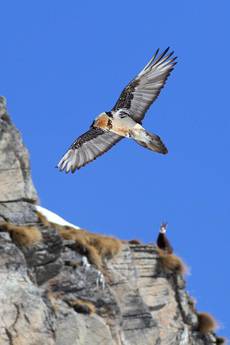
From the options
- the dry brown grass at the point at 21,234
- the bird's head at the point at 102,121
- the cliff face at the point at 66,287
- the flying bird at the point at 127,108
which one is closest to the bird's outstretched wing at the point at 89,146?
the flying bird at the point at 127,108

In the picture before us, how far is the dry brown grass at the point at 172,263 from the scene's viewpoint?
36.9 meters

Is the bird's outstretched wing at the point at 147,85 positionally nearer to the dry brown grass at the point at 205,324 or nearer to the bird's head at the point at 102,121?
the bird's head at the point at 102,121

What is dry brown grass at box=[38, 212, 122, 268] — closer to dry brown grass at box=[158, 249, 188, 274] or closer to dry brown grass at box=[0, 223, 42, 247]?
dry brown grass at box=[0, 223, 42, 247]

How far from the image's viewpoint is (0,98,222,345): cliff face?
30.1 m

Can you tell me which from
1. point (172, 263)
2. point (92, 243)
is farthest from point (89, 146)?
point (172, 263)

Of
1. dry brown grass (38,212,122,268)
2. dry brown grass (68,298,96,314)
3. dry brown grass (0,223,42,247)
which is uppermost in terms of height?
dry brown grass (38,212,122,268)

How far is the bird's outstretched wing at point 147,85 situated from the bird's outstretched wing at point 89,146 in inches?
39.6

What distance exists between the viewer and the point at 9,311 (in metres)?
29.6

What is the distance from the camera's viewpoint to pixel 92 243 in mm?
34406

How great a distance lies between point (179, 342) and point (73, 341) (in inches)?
234

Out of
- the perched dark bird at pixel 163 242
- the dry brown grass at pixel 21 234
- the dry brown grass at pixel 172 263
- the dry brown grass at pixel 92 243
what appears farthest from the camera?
the perched dark bird at pixel 163 242

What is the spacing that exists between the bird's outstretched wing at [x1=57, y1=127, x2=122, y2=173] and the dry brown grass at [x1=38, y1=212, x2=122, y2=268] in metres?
2.37

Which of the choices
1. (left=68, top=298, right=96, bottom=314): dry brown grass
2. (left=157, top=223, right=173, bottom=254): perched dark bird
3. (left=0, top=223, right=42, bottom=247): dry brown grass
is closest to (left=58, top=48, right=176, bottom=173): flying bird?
(left=0, top=223, right=42, bottom=247): dry brown grass

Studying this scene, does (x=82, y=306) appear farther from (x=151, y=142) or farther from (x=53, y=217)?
(x=151, y=142)
